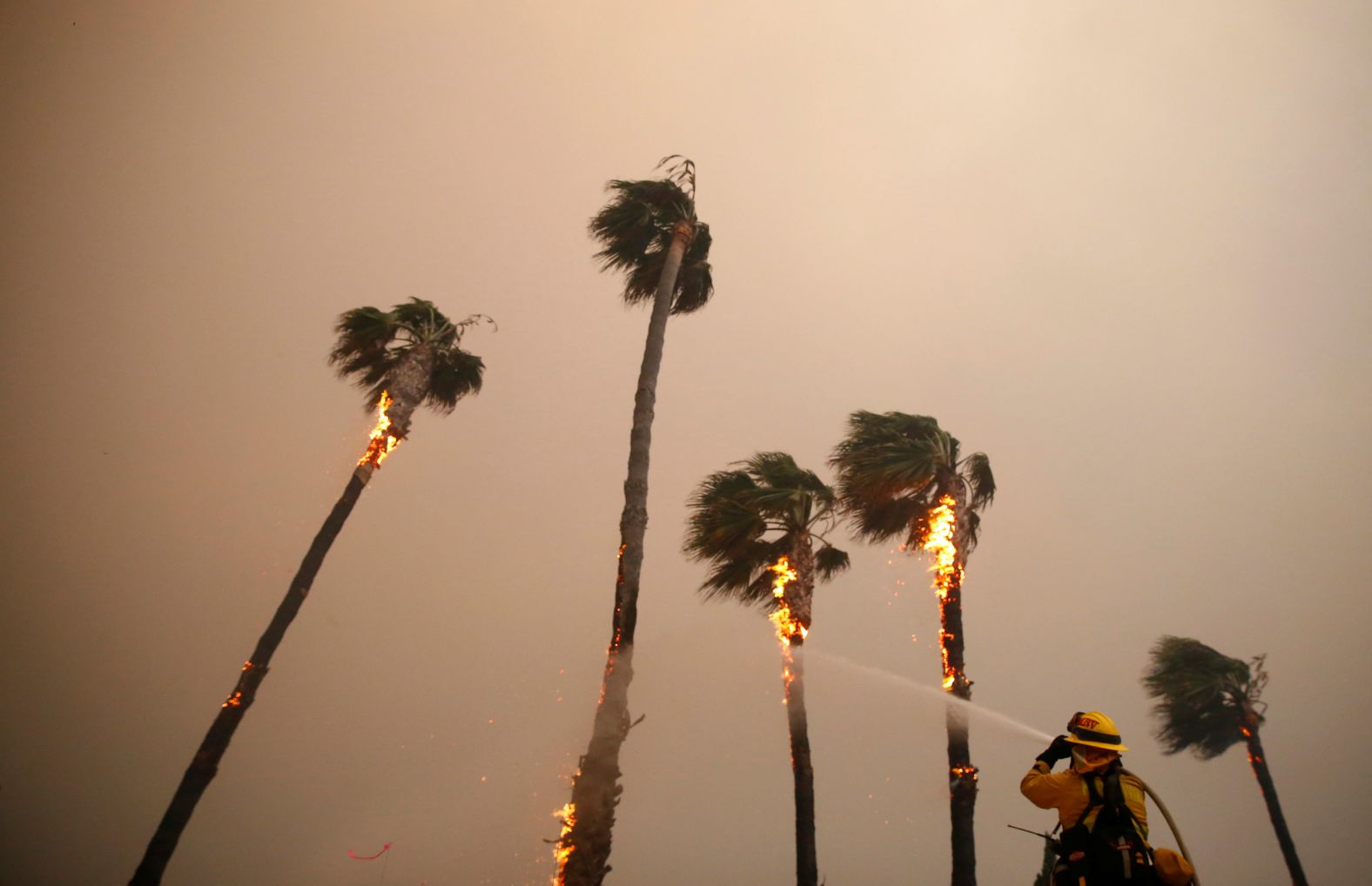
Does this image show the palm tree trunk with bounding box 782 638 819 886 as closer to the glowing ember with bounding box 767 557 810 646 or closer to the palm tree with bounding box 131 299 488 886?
the glowing ember with bounding box 767 557 810 646

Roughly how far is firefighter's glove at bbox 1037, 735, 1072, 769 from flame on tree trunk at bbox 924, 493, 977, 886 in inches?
258

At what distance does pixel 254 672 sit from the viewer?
39.8ft

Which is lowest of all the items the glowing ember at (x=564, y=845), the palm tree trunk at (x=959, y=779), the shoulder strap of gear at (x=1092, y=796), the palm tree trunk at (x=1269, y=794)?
the glowing ember at (x=564, y=845)

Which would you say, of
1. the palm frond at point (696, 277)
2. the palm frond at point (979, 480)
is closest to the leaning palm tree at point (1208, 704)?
the palm frond at point (979, 480)

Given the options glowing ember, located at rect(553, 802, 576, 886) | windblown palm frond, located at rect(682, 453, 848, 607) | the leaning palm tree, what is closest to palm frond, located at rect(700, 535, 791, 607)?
windblown palm frond, located at rect(682, 453, 848, 607)

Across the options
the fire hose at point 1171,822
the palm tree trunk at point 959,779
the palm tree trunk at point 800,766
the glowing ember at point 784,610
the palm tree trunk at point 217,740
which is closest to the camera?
the fire hose at point 1171,822

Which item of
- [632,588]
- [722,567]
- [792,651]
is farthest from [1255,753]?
[632,588]

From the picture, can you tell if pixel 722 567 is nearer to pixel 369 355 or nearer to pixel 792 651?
pixel 792 651

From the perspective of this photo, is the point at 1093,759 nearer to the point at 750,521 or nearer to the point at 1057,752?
the point at 1057,752

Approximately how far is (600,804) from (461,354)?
12.7 meters

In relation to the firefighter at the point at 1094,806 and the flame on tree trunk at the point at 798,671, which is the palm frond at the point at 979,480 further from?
the firefighter at the point at 1094,806

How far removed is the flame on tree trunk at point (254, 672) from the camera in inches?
425

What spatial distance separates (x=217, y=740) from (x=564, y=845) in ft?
23.8

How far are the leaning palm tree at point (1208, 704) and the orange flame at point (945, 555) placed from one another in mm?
11990
